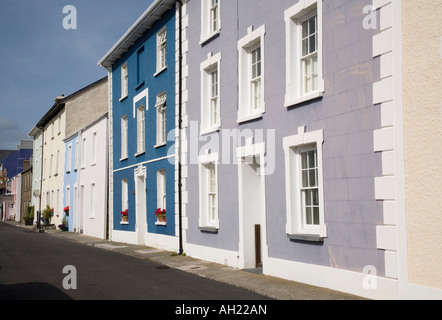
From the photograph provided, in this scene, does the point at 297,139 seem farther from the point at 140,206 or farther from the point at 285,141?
the point at 140,206

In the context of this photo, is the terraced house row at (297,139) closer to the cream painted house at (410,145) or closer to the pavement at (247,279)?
the cream painted house at (410,145)

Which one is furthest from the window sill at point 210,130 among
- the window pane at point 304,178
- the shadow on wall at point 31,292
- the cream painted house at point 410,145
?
the shadow on wall at point 31,292

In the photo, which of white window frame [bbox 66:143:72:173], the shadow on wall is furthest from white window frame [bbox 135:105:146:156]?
white window frame [bbox 66:143:72:173]

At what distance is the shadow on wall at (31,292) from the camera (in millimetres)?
8594

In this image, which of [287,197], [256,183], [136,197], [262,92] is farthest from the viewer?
[136,197]

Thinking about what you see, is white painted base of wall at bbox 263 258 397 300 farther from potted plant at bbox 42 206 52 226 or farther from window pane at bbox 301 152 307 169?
potted plant at bbox 42 206 52 226

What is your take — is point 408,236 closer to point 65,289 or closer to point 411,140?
point 411,140

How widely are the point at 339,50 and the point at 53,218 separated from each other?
33189 mm

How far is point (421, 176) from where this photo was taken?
7785 mm

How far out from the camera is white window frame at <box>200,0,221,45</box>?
1498cm

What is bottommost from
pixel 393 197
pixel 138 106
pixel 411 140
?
pixel 393 197

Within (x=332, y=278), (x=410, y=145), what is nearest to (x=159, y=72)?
(x=332, y=278)

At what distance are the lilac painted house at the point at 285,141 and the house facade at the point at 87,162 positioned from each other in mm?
11251

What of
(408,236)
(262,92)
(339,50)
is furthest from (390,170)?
(262,92)
